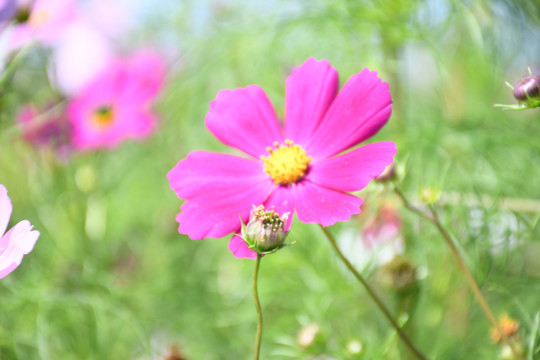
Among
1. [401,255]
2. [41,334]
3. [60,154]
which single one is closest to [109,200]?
[60,154]

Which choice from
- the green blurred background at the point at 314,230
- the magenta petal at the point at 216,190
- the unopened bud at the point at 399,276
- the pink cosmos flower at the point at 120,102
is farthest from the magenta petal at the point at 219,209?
the pink cosmos flower at the point at 120,102

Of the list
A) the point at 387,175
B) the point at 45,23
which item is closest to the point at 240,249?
the point at 387,175

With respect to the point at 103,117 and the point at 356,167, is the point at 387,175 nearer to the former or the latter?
the point at 356,167

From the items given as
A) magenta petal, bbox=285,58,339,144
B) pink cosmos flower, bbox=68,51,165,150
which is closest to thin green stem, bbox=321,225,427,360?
magenta petal, bbox=285,58,339,144

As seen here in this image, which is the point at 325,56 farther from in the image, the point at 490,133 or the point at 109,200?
the point at 109,200

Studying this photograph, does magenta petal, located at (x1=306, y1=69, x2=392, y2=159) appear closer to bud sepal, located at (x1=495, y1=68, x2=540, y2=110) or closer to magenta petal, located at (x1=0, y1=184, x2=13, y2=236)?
bud sepal, located at (x1=495, y1=68, x2=540, y2=110)

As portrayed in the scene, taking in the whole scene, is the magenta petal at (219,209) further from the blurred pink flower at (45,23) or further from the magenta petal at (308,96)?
the blurred pink flower at (45,23)
